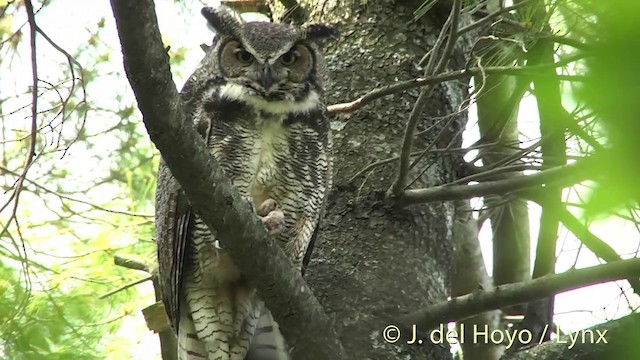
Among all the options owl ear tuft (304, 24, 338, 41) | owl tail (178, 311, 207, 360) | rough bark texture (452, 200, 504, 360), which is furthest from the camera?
rough bark texture (452, 200, 504, 360)

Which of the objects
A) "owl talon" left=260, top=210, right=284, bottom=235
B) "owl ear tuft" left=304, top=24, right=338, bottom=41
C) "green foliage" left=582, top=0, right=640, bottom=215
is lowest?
"green foliage" left=582, top=0, right=640, bottom=215

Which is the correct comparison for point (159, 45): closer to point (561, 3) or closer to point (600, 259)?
point (561, 3)

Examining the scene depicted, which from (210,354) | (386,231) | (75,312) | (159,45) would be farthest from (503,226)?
A: (159,45)

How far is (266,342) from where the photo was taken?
280 cm

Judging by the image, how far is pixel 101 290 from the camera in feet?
12.6

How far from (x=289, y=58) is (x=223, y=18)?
28 centimetres

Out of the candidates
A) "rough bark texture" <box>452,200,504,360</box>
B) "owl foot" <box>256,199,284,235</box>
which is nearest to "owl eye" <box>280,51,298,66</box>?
"owl foot" <box>256,199,284,235</box>

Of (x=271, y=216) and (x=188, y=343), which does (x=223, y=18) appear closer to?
(x=271, y=216)

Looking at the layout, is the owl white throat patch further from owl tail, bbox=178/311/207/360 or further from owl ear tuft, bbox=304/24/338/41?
owl tail, bbox=178/311/207/360

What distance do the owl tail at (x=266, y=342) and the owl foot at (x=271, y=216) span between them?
0.38 meters

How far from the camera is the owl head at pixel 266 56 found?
2.74 meters

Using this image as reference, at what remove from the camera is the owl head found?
108 inches

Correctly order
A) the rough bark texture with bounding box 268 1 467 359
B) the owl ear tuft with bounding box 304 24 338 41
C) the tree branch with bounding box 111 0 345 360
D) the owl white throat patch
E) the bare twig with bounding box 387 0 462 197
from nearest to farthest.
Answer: the tree branch with bounding box 111 0 345 360 < the bare twig with bounding box 387 0 462 197 < the rough bark texture with bounding box 268 1 467 359 < the owl white throat patch < the owl ear tuft with bounding box 304 24 338 41

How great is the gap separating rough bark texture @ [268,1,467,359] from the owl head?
0.27 meters
